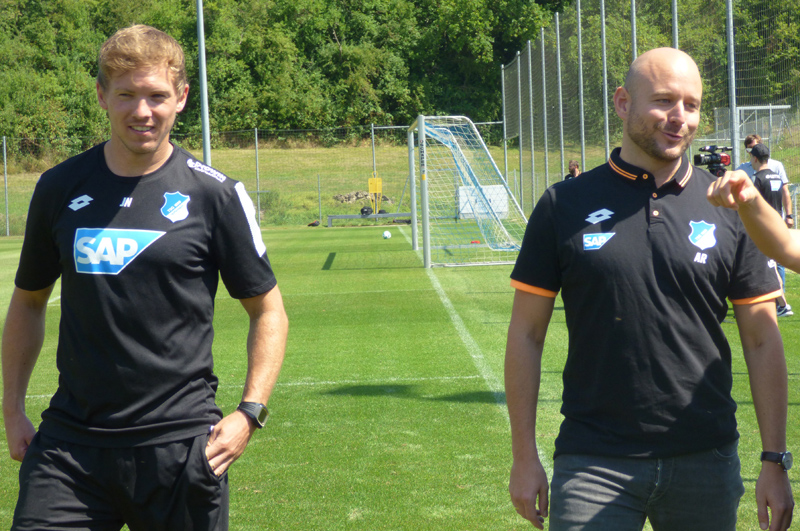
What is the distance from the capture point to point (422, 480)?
495 centimetres

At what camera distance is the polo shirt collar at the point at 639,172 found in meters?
2.52

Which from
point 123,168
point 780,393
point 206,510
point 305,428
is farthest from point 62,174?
point 305,428

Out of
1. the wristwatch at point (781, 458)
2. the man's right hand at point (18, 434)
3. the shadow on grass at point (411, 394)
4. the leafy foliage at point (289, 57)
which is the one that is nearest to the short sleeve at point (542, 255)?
the wristwatch at point (781, 458)

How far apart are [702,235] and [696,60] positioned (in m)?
10.9

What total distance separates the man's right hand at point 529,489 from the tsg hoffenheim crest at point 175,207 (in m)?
1.26

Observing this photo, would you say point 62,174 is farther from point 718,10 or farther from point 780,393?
point 718,10

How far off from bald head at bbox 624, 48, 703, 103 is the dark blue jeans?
1.10 metres

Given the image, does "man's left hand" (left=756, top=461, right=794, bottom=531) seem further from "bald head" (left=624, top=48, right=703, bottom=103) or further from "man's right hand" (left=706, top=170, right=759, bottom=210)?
"bald head" (left=624, top=48, right=703, bottom=103)

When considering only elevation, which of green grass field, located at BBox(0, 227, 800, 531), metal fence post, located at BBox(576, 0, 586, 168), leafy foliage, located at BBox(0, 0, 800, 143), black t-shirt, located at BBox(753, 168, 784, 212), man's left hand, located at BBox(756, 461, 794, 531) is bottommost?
green grass field, located at BBox(0, 227, 800, 531)

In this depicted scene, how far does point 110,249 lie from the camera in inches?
96.7

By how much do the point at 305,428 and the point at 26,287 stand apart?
3.60 m

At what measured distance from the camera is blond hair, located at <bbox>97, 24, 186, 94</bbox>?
249 cm

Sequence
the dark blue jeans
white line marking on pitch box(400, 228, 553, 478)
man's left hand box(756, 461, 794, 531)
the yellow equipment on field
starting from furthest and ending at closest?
the yellow equipment on field → white line marking on pitch box(400, 228, 553, 478) → man's left hand box(756, 461, 794, 531) → the dark blue jeans

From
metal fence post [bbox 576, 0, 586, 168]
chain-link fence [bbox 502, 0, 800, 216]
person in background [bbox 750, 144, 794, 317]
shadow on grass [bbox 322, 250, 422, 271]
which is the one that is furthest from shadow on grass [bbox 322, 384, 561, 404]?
metal fence post [bbox 576, 0, 586, 168]
